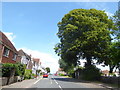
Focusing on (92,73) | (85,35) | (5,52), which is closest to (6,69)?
(5,52)

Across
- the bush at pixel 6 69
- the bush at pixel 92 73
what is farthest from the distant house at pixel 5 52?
the bush at pixel 92 73

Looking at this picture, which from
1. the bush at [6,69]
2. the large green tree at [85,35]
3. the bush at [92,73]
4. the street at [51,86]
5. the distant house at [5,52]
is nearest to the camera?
the street at [51,86]

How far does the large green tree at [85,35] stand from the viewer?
1228 inches

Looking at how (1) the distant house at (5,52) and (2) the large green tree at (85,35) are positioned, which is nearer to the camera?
(1) the distant house at (5,52)

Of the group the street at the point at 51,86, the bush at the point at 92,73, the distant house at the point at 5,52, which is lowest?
the street at the point at 51,86

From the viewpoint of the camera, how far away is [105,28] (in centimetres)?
3269

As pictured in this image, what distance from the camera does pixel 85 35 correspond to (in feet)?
103

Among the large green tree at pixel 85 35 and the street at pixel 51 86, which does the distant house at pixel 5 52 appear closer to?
the street at pixel 51 86

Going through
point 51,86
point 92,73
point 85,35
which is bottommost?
point 51,86

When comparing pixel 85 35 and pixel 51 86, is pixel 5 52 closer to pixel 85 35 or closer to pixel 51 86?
pixel 51 86

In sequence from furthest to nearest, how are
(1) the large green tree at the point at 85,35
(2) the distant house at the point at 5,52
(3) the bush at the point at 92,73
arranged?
(3) the bush at the point at 92,73 < (1) the large green tree at the point at 85,35 < (2) the distant house at the point at 5,52

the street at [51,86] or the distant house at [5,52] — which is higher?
the distant house at [5,52]

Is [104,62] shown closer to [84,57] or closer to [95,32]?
[84,57]

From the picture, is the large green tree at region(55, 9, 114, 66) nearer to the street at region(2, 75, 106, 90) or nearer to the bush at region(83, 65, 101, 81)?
the bush at region(83, 65, 101, 81)
